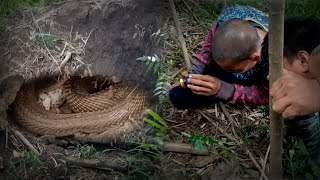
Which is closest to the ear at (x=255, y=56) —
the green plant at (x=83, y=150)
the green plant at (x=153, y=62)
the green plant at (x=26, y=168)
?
the green plant at (x=153, y=62)

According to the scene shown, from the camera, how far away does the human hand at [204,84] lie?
1789 millimetres

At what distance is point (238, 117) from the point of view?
184 centimetres

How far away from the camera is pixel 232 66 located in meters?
1.74

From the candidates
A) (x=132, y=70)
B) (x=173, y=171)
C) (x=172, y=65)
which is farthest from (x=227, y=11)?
(x=173, y=171)

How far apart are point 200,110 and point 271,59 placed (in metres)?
0.89

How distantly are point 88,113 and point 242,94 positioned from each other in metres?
0.68

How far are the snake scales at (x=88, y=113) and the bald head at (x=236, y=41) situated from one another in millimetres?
464

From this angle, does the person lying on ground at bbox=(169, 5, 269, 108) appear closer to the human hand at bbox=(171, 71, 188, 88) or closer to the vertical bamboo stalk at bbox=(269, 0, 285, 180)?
the human hand at bbox=(171, 71, 188, 88)

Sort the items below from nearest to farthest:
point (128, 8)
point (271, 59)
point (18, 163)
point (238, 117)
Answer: point (271, 59)
point (18, 163)
point (238, 117)
point (128, 8)

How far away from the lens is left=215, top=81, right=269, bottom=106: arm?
1809 mm

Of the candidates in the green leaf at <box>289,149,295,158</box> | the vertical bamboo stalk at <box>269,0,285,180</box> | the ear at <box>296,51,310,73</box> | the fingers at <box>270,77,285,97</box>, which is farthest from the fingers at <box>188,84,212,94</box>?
the fingers at <box>270,77,285,97</box>

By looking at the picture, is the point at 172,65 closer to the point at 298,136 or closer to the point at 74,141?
the point at 74,141

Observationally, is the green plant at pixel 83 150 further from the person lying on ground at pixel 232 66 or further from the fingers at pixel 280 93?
the fingers at pixel 280 93

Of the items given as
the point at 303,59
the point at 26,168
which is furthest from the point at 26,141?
the point at 303,59
